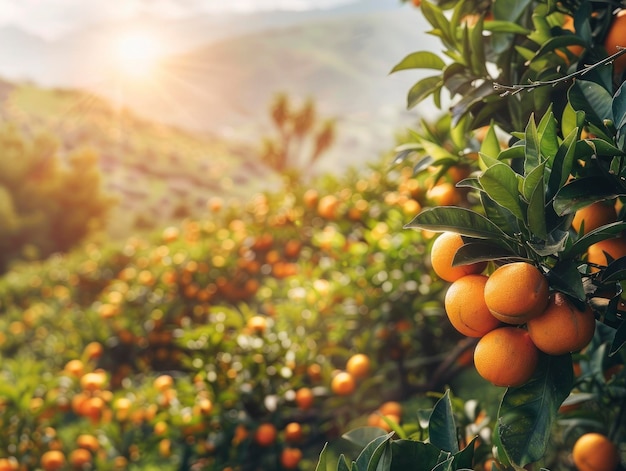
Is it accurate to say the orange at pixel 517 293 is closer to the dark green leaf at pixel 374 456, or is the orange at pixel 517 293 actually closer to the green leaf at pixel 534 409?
the green leaf at pixel 534 409

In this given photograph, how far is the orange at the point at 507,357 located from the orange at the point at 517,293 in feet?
0.12

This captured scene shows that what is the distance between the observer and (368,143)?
6109 cm

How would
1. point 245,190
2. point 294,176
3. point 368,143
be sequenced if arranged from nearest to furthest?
1. point 294,176
2. point 245,190
3. point 368,143

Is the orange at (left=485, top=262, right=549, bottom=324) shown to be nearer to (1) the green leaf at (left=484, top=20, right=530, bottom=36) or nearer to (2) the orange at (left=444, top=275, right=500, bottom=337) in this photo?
(2) the orange at (left=444, top=275, right=500, bottom=337)

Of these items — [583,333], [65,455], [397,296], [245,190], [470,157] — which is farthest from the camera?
[245,190]

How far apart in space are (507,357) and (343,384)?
1.01 meters

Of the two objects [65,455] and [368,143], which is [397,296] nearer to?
[65,455]

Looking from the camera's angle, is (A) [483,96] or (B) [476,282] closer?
(B) [476,282]

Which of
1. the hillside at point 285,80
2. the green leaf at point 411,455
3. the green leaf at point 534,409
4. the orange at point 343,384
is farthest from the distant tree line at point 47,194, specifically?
the hillside at point 285,80

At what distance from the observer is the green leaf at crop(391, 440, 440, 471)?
68cm

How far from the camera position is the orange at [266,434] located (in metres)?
1.58

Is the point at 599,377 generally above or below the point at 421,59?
below

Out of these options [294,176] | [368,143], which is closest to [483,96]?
[294,176]

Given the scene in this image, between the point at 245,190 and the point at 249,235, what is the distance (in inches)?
839
